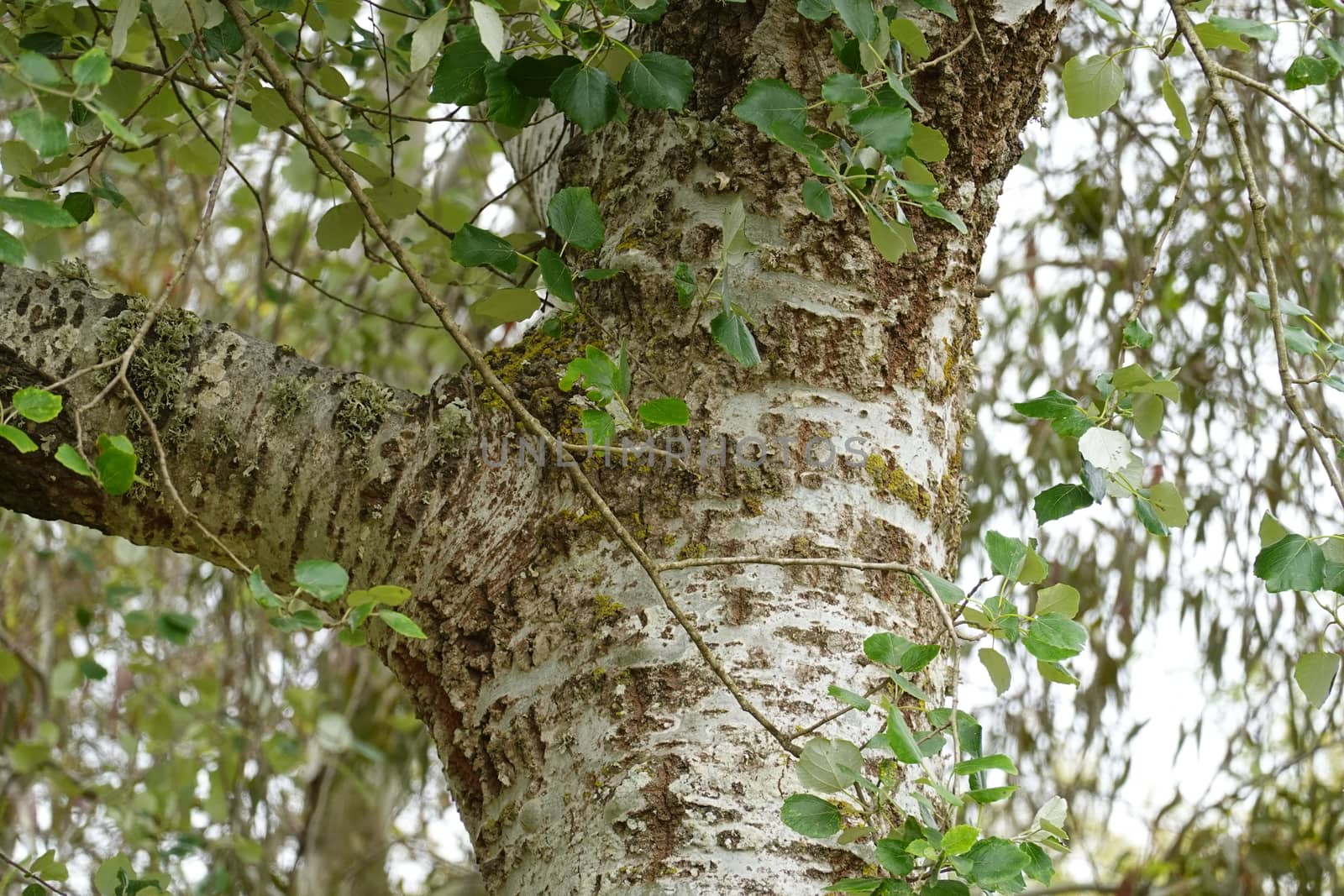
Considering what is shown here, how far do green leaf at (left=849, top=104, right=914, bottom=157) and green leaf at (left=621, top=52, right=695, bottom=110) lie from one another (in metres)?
0.14

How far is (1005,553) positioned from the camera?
27.2 inches

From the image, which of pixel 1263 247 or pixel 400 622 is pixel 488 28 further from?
pixel 1263 247

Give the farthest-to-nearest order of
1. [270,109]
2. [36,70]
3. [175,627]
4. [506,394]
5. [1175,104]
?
1. [175,627]
2. [270,109]
3. [1175,104]
4. [506,394]
5. [36,70]

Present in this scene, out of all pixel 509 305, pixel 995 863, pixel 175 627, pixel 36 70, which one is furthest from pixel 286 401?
pixel 175 627

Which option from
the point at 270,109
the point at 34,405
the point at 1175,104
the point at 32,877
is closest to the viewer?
the point at 34,405

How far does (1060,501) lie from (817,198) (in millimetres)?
253

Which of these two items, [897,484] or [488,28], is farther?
[897,484]

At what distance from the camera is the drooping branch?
0.88 metres

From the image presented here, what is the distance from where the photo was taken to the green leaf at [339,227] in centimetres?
111

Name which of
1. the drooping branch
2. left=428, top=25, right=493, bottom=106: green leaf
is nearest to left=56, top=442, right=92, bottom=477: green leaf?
the drooping branch

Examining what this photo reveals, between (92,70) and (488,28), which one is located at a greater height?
(488,28)

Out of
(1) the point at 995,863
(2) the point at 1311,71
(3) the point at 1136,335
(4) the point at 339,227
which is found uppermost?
(4) the point at 339,227

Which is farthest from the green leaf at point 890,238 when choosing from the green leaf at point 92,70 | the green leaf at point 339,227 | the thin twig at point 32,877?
the thin twig at point 32,877

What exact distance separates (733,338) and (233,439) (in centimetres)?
41
